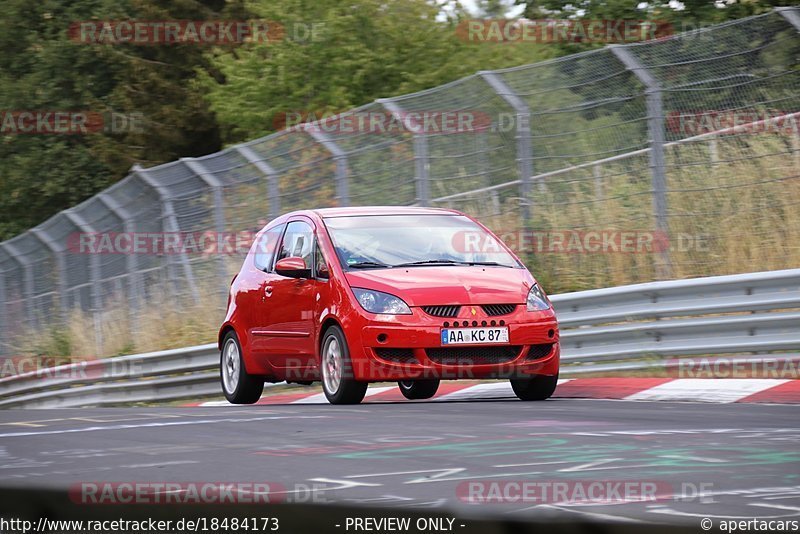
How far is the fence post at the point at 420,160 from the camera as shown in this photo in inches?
613

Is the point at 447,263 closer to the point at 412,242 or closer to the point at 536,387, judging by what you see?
the point at 412,242

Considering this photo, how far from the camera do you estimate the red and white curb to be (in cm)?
992

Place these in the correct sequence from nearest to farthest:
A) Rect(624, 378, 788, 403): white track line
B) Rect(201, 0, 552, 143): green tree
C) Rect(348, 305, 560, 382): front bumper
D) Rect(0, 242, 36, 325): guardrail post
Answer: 1. Rect(624, 378, 788, 403): white track line
2. Rect(348, 305, 560, 382): front bumper
3. Rect(0, 242, 36, 325): guardrail post
4. Rect(201, 0, 552, 143): green tree

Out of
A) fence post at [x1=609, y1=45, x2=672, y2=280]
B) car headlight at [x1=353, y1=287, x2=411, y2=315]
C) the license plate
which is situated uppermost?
fence post at [x1=609, y1=45, x2=672, y2=280]

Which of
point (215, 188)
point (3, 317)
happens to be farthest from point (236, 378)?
point (3, 317)

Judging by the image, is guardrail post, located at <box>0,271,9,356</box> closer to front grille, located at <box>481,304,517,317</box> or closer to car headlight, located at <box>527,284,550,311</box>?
car headlight, located at <box>527,284,550,311</box>

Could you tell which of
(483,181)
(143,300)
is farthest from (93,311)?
(483,181)

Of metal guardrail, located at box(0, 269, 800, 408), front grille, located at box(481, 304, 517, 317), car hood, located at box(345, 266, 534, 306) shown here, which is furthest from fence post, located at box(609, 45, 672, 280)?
front grille, located at box(481, 304, 517, 317)

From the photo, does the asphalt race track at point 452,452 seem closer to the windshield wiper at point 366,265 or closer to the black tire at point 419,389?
the windshield wiper at point 366,265

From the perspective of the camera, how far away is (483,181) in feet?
51.9

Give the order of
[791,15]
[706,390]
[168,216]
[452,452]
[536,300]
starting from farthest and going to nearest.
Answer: [168,216] → [791,15] → [536,300] → [706,390] → [452,452]

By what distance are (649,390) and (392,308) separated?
2.07 meters

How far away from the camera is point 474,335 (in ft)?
33.7

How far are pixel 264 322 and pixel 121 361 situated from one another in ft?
21.4
